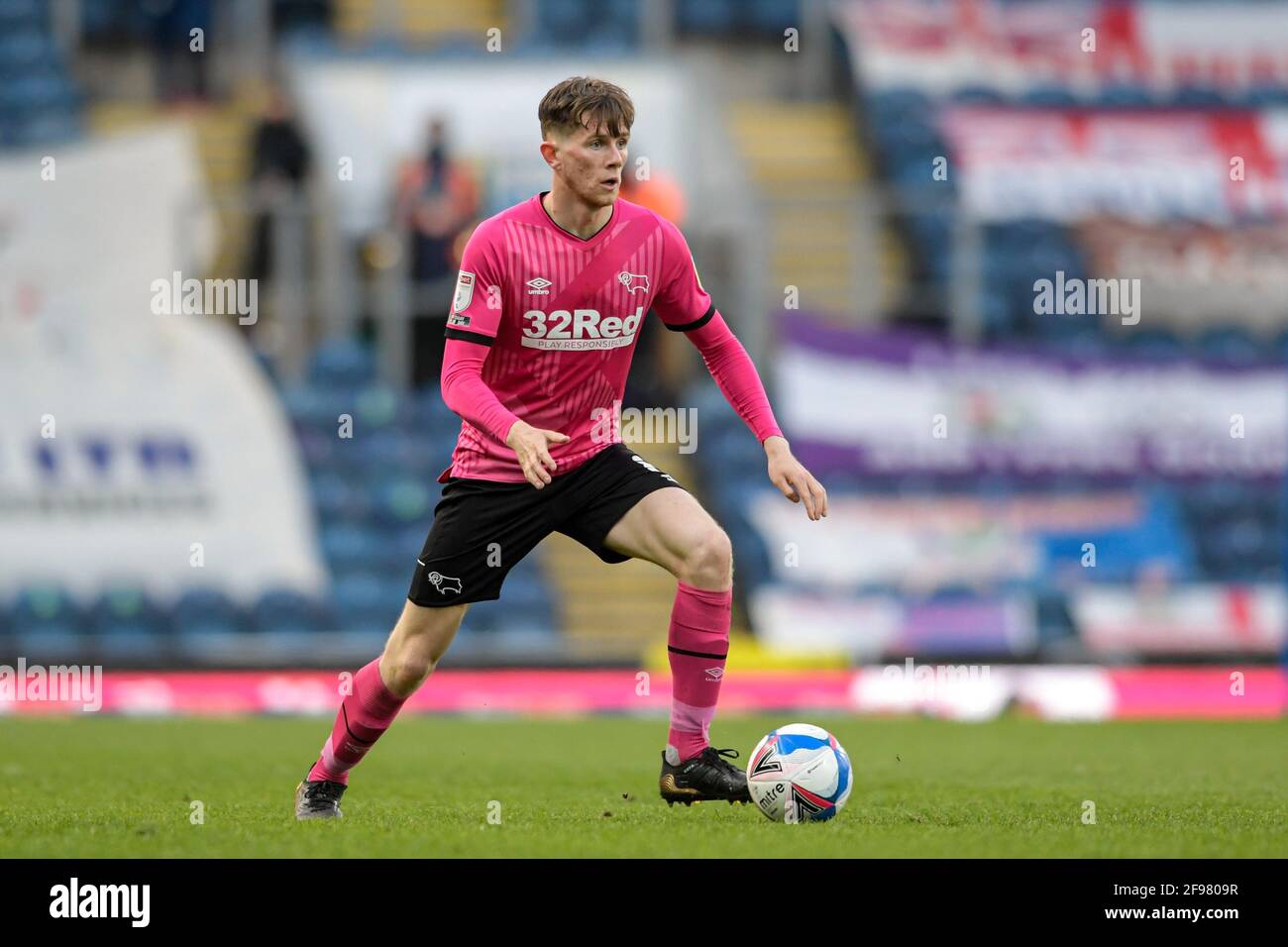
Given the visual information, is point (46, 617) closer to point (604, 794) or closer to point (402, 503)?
point (402, 503)

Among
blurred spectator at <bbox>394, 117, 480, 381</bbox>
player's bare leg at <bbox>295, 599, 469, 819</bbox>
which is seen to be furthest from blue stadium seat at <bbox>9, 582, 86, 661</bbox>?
player's bare leg at <bbox>295, 599, 469, 819</bbox>

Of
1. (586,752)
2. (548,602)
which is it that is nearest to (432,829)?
(586,752)

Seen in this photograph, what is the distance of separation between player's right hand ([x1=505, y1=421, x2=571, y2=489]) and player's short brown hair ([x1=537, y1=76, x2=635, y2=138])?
3.36ft

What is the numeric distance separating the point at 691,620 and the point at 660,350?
35.3 feet

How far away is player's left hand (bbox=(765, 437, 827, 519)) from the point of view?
21.6 ft

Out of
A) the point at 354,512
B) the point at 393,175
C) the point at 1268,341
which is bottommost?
the point at 354,512

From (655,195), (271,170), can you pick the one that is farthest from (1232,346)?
(271,170)

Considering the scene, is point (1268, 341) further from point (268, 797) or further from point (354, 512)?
point (268, 797)

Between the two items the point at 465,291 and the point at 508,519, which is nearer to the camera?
the point at 465,291

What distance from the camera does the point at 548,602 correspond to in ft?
53.7

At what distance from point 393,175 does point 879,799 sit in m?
11.1

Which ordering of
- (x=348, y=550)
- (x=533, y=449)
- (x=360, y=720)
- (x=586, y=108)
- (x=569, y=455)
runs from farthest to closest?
(x=348, y=550) → (x=569, y=455) → (x=360, y=720) → (x=586, y=108) → (x=533, y=449)

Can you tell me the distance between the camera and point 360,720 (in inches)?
269

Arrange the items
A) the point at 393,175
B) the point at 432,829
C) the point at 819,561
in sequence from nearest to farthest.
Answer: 1. the point at 432,829
2. the point at 819,561
3. the point at 393,175
